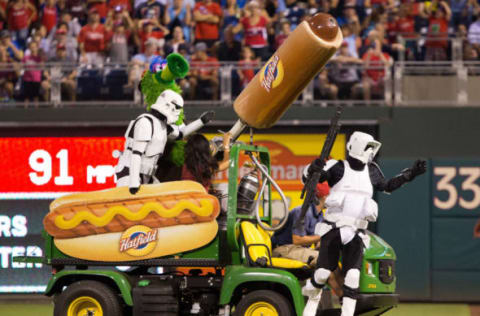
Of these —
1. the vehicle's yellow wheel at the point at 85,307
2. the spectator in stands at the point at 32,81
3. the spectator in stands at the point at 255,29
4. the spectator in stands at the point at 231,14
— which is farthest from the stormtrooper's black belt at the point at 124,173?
the spectator in stands at the point at 231,14

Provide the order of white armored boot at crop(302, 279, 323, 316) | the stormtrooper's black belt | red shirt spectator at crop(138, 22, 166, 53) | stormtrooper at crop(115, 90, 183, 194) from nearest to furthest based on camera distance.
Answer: white armored boot at crop(302, 279, 323, 316) → stormtrooper at crop(115, 90, 183, 194) → the stormtrooper's black belt → red shirt spectator at crop(138, 22, 166, 53)

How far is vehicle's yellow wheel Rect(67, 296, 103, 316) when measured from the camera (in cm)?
938

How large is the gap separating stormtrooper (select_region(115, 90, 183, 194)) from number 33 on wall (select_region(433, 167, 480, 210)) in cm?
527

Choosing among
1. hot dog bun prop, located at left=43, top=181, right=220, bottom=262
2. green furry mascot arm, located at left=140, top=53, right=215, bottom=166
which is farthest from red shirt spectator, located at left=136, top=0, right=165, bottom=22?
hot dog bun prop, located at left=43, top=181, right=220, bottom=262

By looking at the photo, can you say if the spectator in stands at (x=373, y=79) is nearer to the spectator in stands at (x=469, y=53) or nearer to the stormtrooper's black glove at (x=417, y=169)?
the spectator in stands at (x=469, y=53)

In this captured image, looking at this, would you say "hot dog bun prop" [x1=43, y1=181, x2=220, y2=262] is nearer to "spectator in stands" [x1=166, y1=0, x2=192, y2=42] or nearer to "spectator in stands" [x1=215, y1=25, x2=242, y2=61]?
"spectator in stands" [x1=215, y1=25, x2=242, y2=61]

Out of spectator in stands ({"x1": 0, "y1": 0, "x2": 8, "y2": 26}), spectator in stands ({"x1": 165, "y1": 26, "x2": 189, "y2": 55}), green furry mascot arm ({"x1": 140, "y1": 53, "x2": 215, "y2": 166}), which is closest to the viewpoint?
green furry mascot arm ({"x1": 140, "y1": 53, "x2": 215, "y2": 166})

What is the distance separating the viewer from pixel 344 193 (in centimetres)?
959

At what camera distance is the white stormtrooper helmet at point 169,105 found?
1001 centimetres

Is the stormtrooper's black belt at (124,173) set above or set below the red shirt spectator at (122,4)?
below

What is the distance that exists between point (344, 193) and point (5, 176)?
6.28m

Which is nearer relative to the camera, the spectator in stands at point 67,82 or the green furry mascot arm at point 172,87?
the green furry mascot arm at point 172,87

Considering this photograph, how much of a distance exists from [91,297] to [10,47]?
7.44 metres

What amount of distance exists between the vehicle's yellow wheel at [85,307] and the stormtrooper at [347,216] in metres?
1.97
